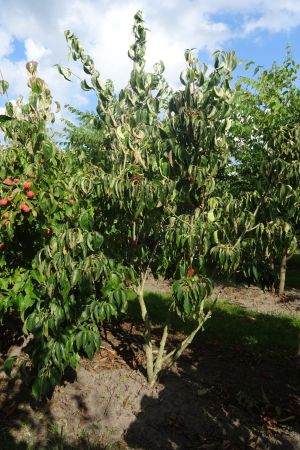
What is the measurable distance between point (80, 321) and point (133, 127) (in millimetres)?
2502

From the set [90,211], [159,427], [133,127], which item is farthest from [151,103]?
[159,427]

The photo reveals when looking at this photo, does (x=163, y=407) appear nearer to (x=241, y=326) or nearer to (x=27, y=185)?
(x=27, y=185)

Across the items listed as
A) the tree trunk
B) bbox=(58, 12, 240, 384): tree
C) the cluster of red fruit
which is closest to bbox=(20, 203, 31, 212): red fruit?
the cluster of red fruit

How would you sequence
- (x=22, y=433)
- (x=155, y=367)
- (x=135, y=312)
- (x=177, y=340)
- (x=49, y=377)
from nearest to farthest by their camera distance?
(x=49, y=377), (x=22, y=433), (x=155, y=367), (x=177, y=340), (x=135, y=312)

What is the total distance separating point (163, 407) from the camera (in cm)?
509

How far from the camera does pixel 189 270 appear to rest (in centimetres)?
452

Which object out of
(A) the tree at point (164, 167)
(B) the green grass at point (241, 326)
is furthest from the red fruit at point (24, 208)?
(B) the green grass at point (241, 326)

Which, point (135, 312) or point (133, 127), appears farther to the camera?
point (135, 312)

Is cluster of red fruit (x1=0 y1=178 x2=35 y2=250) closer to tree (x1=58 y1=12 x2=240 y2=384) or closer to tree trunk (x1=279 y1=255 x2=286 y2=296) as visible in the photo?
tree (x1=58 y1=12 x2=240 y2=384)

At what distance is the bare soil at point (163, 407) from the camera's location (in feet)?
15.1

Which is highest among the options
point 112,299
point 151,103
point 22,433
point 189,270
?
point 151,103

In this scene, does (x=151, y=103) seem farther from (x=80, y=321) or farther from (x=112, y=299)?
(x=80, y=321)

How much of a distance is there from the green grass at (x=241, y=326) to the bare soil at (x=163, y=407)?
74 cm

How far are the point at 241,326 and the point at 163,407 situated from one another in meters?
3.54
